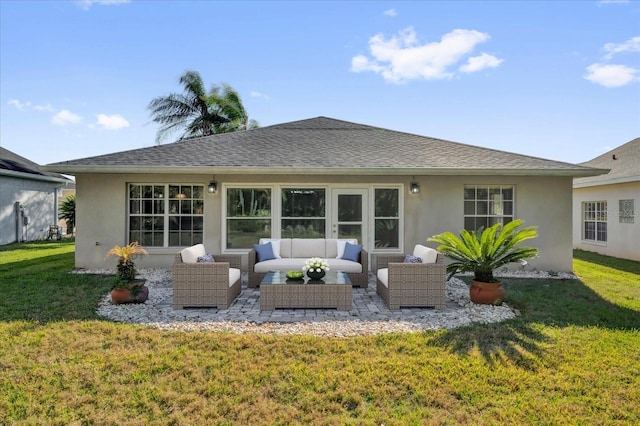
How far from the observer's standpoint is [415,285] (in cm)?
607

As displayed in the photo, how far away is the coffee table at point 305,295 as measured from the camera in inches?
233

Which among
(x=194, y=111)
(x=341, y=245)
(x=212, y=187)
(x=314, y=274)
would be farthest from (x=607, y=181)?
(x=194, y=111)

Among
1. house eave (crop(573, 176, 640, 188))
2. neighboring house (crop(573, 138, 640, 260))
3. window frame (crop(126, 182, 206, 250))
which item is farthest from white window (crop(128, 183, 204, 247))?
neighboring house (crop(573, 138, 640, 260))

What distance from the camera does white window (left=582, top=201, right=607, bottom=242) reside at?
545 inches

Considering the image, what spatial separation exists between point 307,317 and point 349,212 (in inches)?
170

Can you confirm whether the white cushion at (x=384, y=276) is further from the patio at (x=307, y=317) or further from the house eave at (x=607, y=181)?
the house eave at (x=607, y=181)

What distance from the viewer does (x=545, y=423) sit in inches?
113

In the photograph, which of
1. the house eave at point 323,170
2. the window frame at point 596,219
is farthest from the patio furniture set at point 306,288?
the window frame at point 596,219

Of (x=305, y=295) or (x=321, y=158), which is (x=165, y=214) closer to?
(x=321, y=158)

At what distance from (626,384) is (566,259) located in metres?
6.92

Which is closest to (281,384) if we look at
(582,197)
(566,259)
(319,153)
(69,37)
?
(319,153)

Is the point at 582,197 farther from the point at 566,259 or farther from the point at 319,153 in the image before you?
the point at 319,153

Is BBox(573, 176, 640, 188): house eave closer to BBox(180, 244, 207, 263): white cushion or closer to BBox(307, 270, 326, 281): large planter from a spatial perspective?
BBox(307, 270, 326, 281): large planter

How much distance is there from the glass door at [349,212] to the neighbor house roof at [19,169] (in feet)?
40.5
